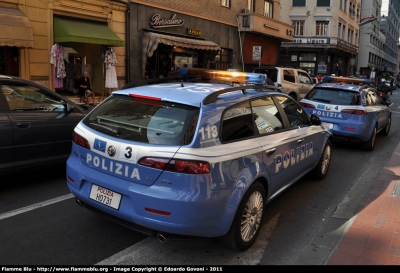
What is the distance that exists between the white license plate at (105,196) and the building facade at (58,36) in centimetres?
878

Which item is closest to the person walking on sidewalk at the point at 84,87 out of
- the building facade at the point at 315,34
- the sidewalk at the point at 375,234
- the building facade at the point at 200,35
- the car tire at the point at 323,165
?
the building facade at the point at 200,35

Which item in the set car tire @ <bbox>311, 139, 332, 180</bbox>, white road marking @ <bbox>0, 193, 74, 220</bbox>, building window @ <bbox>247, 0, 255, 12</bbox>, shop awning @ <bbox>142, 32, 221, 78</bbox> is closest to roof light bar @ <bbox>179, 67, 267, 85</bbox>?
car tire @ <bbox>311, 139, 332, 180</bbox>

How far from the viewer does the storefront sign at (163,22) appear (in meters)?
16.2

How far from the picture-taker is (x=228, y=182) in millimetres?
3432

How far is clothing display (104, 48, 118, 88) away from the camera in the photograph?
1430 cm

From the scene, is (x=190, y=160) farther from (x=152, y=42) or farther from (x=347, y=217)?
(x=152, y=42)

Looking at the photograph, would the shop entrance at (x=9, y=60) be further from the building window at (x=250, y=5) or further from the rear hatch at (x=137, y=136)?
the building window at (x=250, y=5)

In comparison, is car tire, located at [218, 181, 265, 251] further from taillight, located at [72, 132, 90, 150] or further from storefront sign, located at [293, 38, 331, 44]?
storefront sign, located at [293, 38, 331, 44]

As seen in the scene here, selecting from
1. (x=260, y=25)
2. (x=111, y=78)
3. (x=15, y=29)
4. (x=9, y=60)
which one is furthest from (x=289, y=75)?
(x=9, y=60)

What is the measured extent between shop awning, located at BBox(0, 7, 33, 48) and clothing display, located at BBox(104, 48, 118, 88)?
331 cm

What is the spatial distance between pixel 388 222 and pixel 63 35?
36.7 ft

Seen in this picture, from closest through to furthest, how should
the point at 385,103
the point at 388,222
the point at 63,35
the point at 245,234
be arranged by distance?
1. the point at 245,234
2. the point at 388,222
3. the point at 385,103
4. the point at 63,35

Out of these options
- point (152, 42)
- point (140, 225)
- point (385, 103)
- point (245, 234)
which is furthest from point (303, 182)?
point (152, 42)

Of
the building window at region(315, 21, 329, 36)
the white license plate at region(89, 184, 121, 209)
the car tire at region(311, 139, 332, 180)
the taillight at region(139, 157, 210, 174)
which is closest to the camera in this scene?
the taillight at region(139, 157, 210, 174)
